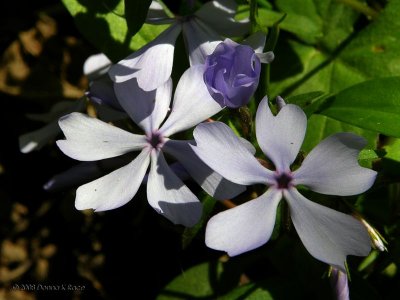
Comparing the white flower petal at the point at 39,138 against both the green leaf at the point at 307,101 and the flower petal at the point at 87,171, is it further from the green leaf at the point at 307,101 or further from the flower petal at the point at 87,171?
the green leaf at the point at 307,101

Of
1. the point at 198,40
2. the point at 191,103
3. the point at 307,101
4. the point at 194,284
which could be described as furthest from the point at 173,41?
the point at 194,284

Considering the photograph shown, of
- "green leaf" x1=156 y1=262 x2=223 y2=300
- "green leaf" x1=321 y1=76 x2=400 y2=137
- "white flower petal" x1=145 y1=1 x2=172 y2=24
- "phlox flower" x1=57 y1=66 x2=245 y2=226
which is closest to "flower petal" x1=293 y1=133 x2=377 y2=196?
"phlox flower" x1=57 y1=66 x2=245 y2=226

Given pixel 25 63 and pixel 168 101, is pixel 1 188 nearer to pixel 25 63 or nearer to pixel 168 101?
pixel 25 63

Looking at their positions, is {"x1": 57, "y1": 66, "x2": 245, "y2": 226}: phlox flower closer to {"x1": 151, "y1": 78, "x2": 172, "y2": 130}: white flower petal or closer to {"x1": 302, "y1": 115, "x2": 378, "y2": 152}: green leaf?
{"x1": 151, "y1": 78, "x2": 172, "y2": 130}: white flower petal

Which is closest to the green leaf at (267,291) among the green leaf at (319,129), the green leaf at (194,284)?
the green leaf at (194,284)

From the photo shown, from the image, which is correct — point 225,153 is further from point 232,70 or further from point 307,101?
point 307,101
